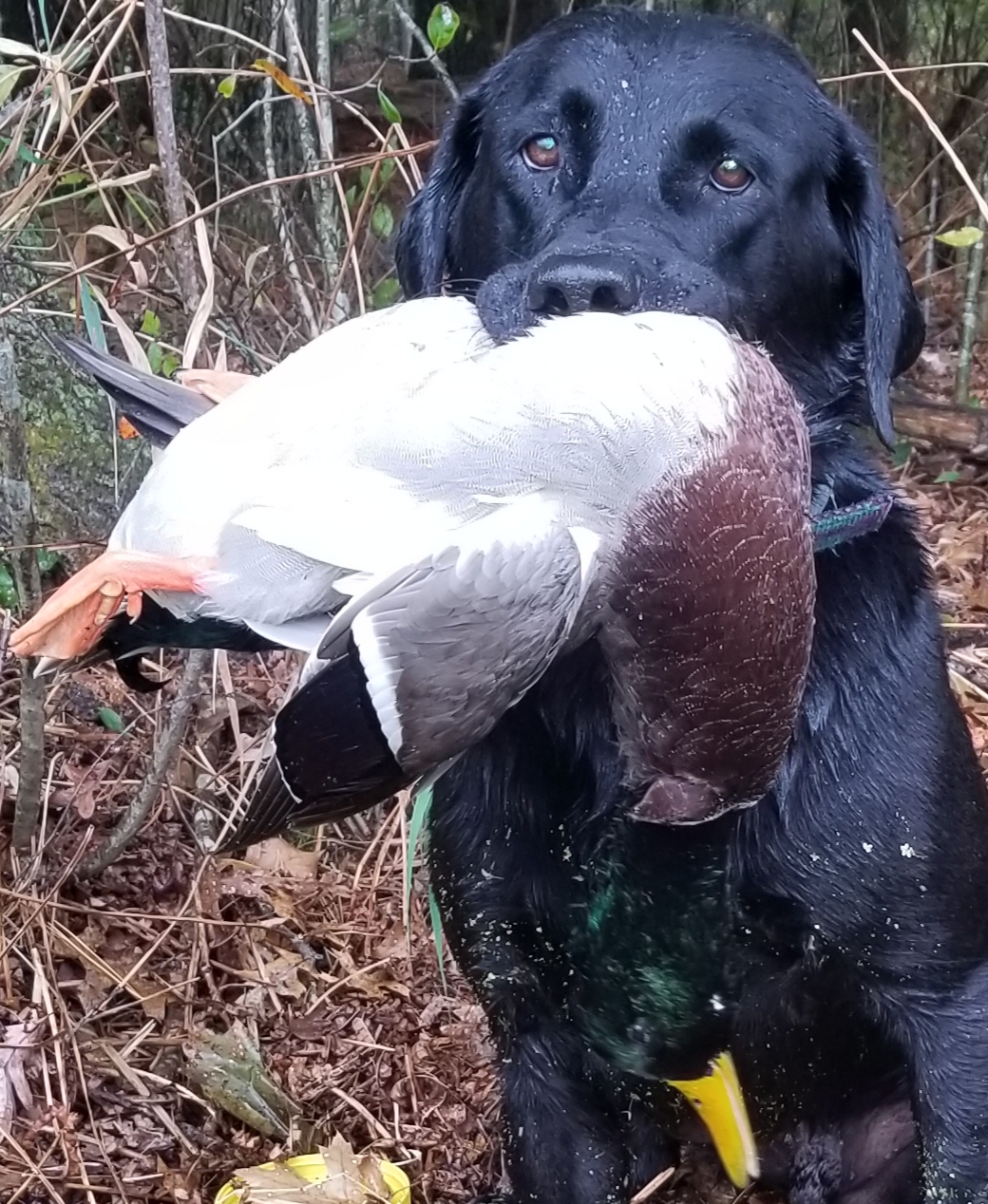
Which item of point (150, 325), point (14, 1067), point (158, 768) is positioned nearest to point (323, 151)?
point (150, 325)

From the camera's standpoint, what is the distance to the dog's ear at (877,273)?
1979 millimetres

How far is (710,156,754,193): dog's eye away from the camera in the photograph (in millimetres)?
1916

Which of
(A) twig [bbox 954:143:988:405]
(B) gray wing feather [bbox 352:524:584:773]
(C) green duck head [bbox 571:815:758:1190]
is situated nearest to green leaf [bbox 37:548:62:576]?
(C) green duck head [bbox 571:815:758:1190]

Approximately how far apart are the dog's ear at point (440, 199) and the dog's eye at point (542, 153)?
0.70ft

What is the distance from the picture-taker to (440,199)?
88.2 inches

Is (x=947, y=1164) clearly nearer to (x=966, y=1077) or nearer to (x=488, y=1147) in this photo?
(x=966, y=1077)

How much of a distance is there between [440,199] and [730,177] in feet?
Answer: 1.66

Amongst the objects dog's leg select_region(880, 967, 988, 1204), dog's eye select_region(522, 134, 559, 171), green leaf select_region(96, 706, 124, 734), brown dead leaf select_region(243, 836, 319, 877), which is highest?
dog's eye select_region(522, 134, 559, 171)

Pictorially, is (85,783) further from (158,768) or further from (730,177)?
(730,177)

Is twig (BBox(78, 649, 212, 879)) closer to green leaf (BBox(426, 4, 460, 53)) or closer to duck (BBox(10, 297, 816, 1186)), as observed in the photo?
duck (BBox(10, 297, 816, 1186))

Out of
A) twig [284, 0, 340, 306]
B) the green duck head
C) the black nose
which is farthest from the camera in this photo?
twig [284, 0, 340, 306]

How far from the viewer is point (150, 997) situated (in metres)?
2.56

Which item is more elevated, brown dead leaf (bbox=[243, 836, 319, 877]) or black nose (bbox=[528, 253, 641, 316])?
black nose (bbox=[528, 253, 641, 316])

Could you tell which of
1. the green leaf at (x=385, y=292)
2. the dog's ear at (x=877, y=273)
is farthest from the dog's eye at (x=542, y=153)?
the green leaf at (x=385, y=292)
